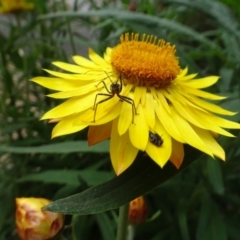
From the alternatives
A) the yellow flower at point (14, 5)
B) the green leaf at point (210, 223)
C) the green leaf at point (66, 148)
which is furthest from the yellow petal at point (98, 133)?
the yellow flower at point (14, 5)

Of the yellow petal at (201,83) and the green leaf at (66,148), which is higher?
the yellow petal at (201,83)

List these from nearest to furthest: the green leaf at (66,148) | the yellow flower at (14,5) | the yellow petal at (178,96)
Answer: the yellow petal at (178,96) → the green leaf at (66,148) → the yellow flower at (14,5)

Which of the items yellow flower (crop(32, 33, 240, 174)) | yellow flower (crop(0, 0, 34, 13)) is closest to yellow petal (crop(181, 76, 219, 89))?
yellow flower (crop(32, 33, 240, 174))

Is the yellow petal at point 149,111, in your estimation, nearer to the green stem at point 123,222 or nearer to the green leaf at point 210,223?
the green stem at point 123,222

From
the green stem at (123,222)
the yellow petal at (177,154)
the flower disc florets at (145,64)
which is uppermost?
the flower disc florets at (145,64)

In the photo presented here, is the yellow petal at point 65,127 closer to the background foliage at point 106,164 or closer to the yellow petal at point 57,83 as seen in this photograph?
the yellow petal at point 57,83

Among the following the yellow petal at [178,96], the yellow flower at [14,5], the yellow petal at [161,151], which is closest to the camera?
the yellow petal at [161,151]

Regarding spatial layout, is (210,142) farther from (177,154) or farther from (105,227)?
(105,227)

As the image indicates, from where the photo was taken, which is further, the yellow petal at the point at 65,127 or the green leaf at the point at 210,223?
the green leaf at the point at 210,223
